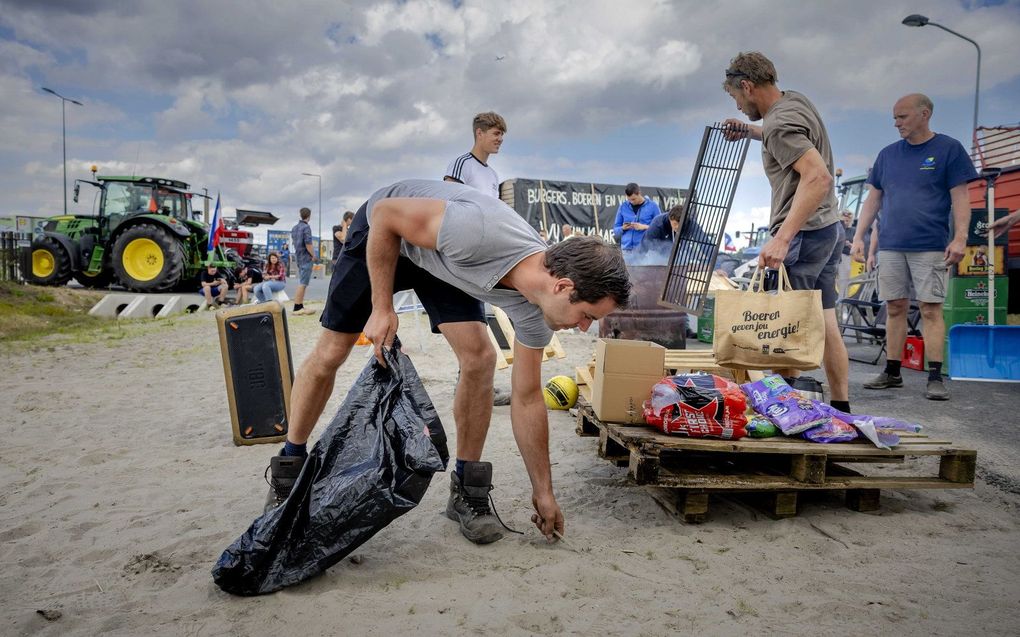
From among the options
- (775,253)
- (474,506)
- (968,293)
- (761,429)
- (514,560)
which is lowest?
(514,560)

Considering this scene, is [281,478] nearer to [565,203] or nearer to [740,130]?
[740,130]

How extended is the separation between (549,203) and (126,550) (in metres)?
16.1

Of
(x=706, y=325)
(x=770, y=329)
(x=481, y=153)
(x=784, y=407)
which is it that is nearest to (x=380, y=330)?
(x=784, y=407)

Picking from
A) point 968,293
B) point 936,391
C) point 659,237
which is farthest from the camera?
point 659,237

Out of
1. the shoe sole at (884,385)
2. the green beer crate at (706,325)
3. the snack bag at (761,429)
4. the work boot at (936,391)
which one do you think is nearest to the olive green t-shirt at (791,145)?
the snack bag at (761,429)

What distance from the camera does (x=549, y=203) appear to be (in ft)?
57.5

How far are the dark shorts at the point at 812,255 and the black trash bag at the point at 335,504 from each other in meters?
2.36

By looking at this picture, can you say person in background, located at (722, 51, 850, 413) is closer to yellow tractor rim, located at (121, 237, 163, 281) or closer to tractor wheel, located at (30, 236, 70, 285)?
yellow tractor rim, located at (121, 237, 163, 281)

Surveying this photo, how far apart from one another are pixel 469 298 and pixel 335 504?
926 mm

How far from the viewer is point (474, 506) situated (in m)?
2.33

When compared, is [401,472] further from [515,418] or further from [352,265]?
[352,265]

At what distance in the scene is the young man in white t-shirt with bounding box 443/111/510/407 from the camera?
4434mm

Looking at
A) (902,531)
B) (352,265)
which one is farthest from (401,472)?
(902,531)

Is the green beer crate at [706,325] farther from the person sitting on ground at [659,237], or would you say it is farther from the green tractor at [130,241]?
the green tractor at [130,241]
